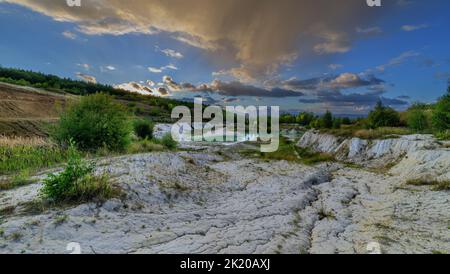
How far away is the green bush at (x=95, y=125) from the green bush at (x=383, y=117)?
38199mm

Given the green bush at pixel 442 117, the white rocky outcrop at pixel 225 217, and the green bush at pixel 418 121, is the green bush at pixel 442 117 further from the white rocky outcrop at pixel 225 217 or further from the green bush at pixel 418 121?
the white rocky outcrop at pixel 225 217

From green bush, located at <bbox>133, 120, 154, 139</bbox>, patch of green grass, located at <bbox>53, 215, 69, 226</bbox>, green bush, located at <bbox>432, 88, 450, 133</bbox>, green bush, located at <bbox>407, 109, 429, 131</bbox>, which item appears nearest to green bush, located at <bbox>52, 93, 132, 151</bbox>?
patch of green grass, located at <bbox>53, 215, 69, 226</bbox>

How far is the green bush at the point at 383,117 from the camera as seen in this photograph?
1566 inches

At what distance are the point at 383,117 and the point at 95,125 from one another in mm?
43538

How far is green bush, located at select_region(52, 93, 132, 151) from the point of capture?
1677cm

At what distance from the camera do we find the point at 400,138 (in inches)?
869

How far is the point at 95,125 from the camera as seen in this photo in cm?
1717

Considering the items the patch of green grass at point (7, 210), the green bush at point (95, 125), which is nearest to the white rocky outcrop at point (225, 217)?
the patch of green grass at point (7, 210)

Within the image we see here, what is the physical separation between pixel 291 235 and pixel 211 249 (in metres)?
2.60

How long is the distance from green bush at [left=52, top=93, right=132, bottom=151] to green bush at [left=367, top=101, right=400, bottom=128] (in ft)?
125

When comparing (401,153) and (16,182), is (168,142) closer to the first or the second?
(16,182)

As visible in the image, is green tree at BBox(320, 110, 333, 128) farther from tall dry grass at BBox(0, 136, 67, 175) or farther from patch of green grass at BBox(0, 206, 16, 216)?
patch of green grass at BBox(0, 206, 16, 216)

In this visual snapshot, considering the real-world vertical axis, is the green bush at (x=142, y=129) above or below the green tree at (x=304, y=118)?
below

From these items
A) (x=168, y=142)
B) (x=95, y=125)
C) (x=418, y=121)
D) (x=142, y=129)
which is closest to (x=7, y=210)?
(x=95, y=125)
